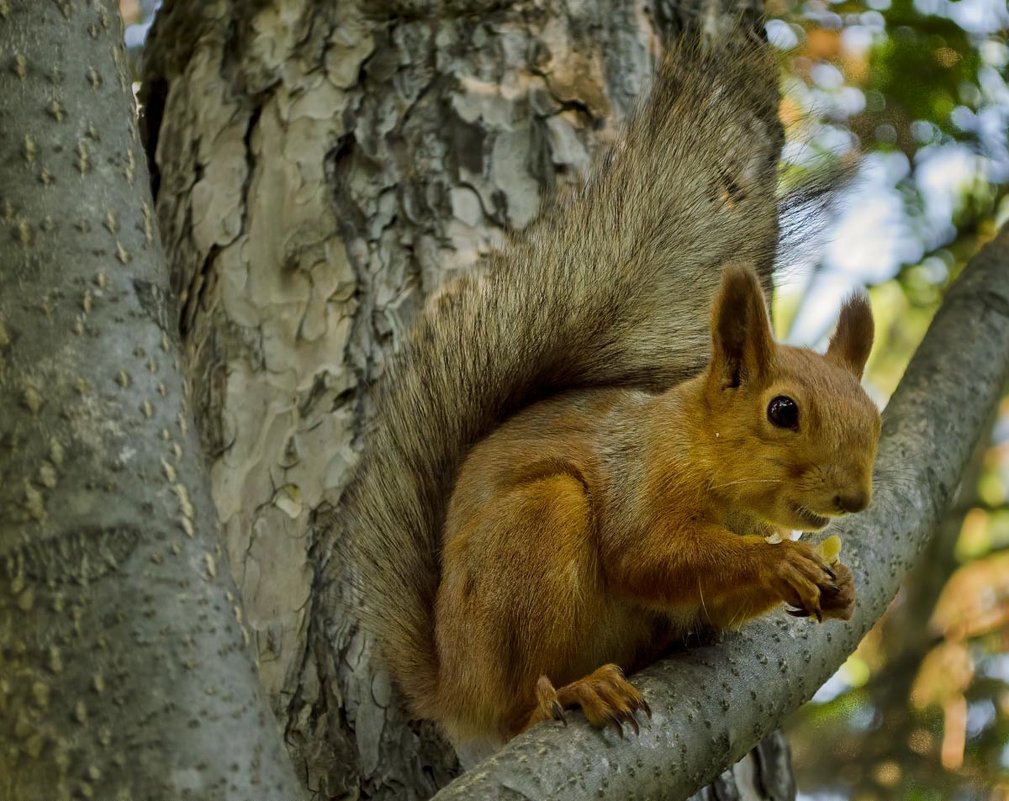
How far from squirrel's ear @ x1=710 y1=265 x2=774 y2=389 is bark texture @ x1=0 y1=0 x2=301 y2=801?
3.03ft

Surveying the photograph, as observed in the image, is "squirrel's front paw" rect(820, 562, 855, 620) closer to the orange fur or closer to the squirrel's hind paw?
the orange fur

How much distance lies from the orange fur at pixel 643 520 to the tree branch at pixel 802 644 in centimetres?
11

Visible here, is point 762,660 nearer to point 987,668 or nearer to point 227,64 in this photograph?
point 227,64

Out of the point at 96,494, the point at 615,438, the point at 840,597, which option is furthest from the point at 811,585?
the point at 96,494

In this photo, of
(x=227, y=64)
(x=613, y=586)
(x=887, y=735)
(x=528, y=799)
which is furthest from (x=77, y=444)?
(x=887, y=735)

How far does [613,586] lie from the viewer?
2.03m

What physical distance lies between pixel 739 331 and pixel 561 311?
1.04 feet

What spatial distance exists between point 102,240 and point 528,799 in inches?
32.3

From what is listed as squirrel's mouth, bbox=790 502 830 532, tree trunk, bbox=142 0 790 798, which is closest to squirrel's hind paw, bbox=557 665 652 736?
squirrel's mouth, bbox=790 502 830 532

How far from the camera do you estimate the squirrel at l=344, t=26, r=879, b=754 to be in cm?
196

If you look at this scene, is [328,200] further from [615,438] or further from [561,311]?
[615,438]

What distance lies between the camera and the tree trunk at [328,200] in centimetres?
242

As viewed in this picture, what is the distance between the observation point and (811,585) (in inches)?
70.7

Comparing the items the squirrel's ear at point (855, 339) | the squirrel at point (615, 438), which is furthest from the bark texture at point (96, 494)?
the squirrel's ear at point (855, 339)
